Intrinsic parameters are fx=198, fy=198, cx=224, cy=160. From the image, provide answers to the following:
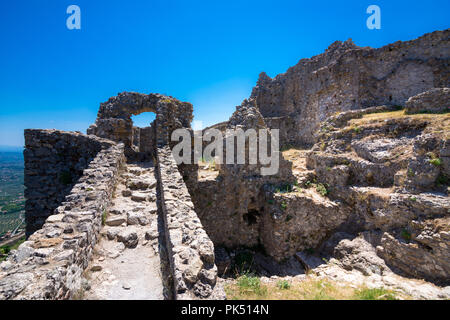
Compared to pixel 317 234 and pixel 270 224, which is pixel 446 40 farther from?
pixel 270 224

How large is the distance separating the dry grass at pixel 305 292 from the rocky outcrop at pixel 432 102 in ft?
29.5

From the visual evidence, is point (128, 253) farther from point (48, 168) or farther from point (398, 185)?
point (398, 185)

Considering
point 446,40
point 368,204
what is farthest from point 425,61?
point 368,204

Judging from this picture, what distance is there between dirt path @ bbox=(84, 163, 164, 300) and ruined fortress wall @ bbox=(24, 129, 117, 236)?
8.48 ft

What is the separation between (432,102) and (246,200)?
9878mm

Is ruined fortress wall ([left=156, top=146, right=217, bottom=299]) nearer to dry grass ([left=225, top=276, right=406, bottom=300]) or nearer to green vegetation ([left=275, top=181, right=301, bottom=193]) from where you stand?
dry grass ([left=225, top=276, right=406, bottom=300])

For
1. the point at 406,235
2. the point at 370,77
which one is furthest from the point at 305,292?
the point at 370,77

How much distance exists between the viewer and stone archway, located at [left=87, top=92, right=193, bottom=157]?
948cm

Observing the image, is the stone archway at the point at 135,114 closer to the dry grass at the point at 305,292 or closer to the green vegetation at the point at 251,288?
the green vegetation at the point at 251,288

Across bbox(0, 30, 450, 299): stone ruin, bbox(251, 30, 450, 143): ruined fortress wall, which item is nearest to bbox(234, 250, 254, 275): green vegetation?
bbox(0, 30, 450, 299): stone ruin

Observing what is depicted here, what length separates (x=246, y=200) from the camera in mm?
9039

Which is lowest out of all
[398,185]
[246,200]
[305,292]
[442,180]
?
[305,292]

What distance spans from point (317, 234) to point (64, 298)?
853 cm
